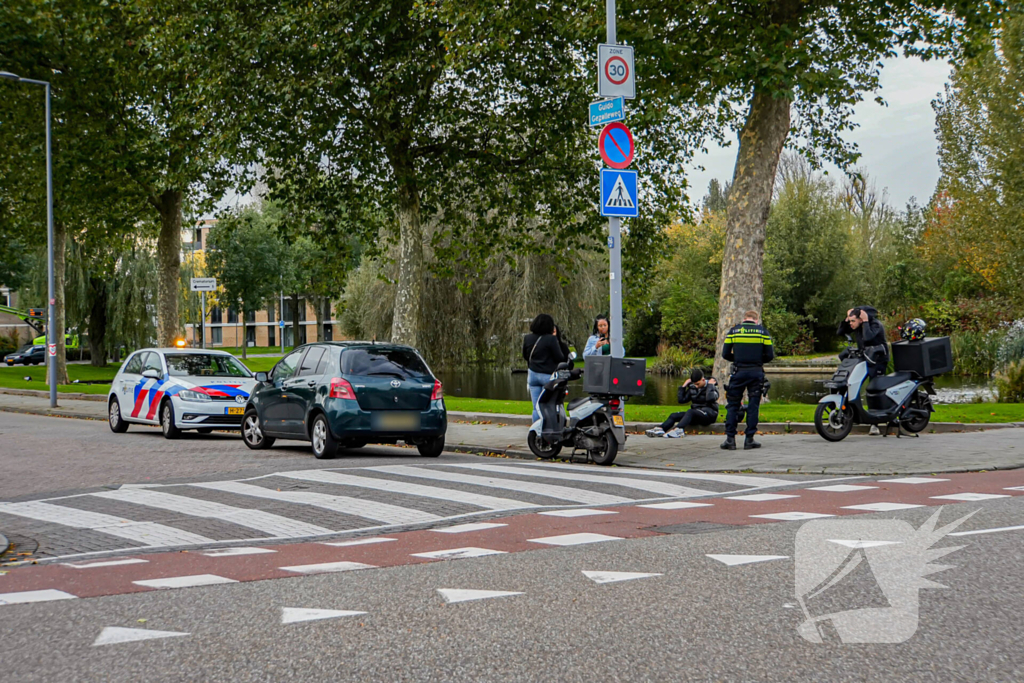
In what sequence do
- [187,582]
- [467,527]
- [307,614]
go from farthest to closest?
[467,527] < [187,582] < [307,614]

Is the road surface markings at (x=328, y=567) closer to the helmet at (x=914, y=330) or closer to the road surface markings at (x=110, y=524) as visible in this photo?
the road surface markings at (x=110, y=524)

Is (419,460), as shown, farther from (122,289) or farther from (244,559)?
(122,289)

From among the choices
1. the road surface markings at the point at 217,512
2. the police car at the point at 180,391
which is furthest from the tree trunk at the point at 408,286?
the road surface markings at the point at 217,512

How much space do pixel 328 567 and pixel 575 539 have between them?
1802mm

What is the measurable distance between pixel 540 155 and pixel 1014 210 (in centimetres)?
2343

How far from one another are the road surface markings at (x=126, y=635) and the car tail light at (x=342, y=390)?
8638mm

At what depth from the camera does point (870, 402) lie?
14984mm

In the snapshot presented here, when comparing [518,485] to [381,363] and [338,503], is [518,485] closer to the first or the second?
[338,503]

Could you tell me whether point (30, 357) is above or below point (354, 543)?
above

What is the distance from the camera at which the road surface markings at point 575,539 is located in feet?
23.8

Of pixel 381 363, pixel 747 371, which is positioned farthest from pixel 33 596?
pixel 747 371

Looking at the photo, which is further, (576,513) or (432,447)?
(432,447)

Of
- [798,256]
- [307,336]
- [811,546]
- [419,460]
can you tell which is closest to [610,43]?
[419,460]

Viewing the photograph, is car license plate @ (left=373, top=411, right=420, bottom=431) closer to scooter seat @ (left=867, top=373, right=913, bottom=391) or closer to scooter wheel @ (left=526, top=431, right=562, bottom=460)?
scooter wheel @ (left=526, top=431, right=562, bottom=460)
